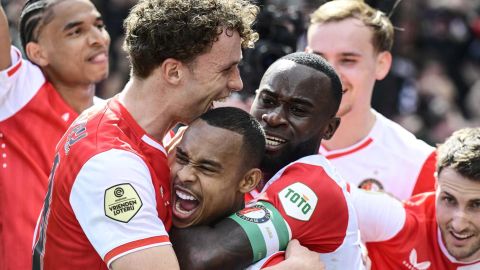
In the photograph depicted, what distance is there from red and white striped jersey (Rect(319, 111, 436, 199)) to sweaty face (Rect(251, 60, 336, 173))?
1482 mm

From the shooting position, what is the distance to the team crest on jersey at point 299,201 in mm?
3717

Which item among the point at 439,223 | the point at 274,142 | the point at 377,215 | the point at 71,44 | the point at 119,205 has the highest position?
the point at 119,205

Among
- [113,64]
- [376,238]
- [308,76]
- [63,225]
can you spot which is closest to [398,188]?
[376,238]

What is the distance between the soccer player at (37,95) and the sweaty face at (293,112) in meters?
1.59

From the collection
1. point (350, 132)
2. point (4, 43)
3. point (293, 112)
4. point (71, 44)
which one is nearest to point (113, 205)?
point (293, 112)

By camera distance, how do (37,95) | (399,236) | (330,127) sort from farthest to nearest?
(37,95), (399,236), (330,127)

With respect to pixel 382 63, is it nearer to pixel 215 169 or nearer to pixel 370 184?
pixel 370 184

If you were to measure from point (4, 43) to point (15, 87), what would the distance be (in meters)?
0.31

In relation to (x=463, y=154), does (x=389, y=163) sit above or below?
below

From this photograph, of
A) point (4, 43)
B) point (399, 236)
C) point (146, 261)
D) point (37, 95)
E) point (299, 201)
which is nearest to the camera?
point (146, 261)

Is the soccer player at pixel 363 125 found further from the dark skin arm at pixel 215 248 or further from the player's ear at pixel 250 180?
the dark skin arm at pixel 215 248

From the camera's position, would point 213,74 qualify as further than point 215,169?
Yes

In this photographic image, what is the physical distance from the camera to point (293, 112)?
4.08 metres

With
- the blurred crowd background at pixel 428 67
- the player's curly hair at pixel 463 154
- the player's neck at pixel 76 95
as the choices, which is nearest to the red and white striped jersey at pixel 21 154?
the player's neck at pixel 76 95
